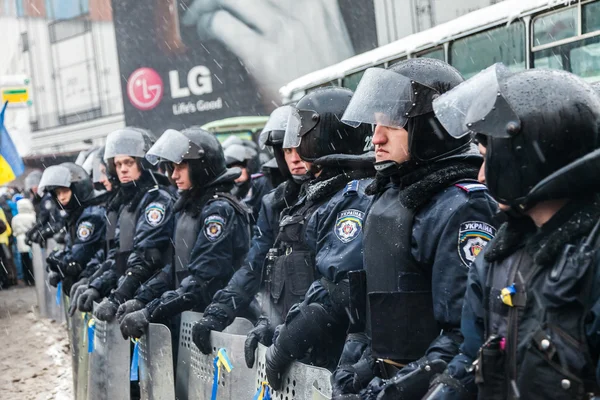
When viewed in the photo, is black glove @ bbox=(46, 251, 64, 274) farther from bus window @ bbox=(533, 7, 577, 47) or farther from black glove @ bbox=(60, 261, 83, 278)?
bus window @ bbox=(533, 7, 577, 47)

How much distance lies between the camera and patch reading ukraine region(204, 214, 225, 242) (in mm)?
4934

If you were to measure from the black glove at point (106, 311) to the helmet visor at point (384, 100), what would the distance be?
9.87 feet

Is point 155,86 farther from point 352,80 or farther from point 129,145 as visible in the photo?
point 129,145

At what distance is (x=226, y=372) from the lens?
3.95 meters

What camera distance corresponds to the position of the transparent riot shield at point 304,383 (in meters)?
3.02

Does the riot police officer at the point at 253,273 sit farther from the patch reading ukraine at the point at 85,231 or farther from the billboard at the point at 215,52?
the billboard at the point at 215,52

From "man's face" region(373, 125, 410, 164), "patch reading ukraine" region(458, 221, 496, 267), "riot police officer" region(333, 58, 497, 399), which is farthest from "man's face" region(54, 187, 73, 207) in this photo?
"patch reading ukraine" region(458, 221, 496, 267)

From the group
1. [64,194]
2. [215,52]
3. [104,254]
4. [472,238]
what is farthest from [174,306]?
→ [215,52]

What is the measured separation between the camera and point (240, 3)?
26438mm

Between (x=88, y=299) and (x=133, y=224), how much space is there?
26.2 inches

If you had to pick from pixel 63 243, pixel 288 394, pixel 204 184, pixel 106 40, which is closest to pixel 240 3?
pixel 106 40

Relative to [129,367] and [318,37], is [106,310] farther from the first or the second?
[318,37]

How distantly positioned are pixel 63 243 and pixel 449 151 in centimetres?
719

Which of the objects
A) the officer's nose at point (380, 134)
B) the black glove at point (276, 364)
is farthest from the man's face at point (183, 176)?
the officer's nose at point (380, 134)
